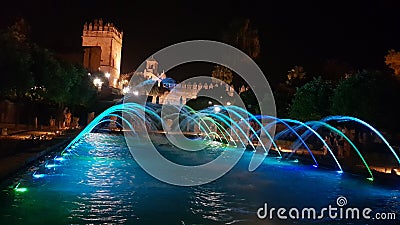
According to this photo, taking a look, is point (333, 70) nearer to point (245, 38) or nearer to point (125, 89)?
point (245, 38)

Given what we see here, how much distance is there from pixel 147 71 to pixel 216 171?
99663mm

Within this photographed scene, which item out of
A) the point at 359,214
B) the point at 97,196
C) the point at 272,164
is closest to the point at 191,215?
the point at 97,196

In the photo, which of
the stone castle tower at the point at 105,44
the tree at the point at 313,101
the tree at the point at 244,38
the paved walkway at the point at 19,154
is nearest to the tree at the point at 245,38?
the tree at the point at 244,38

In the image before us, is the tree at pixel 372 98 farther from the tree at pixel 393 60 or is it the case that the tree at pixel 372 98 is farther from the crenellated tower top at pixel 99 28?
the crenellated tower top at pixel 99 28

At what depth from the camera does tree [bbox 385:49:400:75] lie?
130 feet

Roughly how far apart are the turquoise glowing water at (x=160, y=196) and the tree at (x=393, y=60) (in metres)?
27.2

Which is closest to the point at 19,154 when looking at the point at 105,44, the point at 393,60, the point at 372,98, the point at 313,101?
the point at 372,98

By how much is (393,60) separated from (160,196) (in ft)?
118

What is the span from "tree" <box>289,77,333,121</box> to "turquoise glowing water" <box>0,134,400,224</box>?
15360mm

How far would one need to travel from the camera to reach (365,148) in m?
22.5

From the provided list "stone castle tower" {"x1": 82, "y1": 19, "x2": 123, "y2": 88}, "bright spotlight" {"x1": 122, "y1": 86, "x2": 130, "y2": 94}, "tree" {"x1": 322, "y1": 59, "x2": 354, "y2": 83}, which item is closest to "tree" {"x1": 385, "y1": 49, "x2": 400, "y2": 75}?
"tree" {"x1": 322, "y1": 59, "x2": 354, "y2": 83}

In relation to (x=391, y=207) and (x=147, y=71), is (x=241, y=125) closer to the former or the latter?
(x=391, y=207)

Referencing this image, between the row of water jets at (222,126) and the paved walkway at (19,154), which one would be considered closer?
the paved walkway at (19,154)

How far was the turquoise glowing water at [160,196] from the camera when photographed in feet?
26.9
